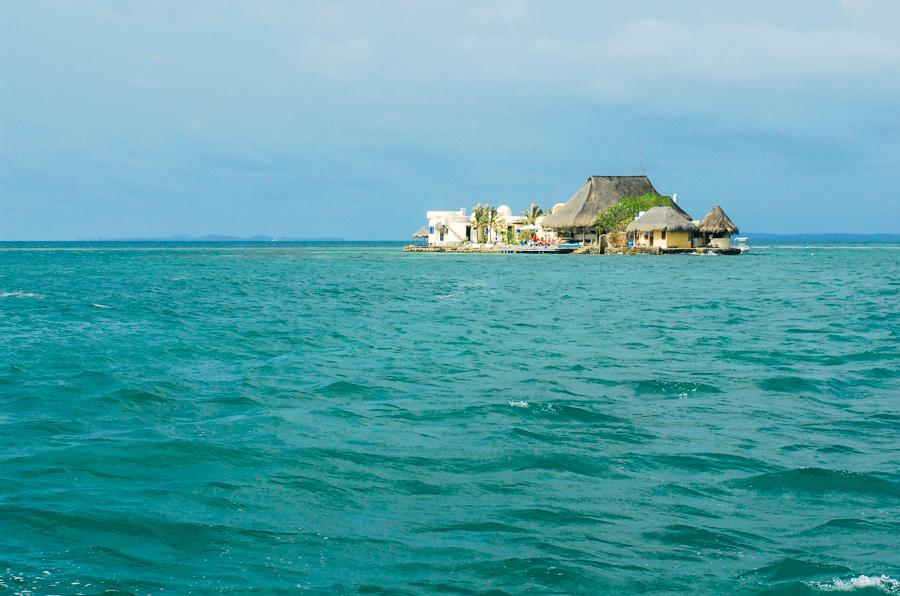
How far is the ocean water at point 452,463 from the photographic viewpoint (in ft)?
16.5

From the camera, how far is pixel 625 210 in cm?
7444

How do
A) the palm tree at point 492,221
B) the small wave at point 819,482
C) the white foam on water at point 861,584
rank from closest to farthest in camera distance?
the white foam on water at point 861,584 → the small wave at point 819,482 → the palm tree at point 492,221

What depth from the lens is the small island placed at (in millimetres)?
69688

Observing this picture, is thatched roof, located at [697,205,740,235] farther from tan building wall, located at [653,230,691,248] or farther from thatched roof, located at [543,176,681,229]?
thatched roof, located at [543,176,681,229]

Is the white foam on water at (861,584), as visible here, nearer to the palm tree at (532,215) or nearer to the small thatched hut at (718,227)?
the small thatched hut at (718,227)

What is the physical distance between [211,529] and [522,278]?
111ft

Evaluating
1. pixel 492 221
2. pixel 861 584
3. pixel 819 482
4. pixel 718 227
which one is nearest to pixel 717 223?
pixel 718 227

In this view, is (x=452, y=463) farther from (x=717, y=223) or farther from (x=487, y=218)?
(x=487, y=218)

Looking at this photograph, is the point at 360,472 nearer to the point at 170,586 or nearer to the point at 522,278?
the point at 170,586

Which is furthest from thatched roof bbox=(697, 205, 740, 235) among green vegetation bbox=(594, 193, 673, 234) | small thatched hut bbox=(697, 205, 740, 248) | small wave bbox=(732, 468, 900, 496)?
small wave bbox=(732, 468, 900, 496)

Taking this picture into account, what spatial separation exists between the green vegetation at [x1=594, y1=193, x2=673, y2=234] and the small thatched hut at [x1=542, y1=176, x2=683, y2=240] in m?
2.53

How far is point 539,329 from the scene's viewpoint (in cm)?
1798

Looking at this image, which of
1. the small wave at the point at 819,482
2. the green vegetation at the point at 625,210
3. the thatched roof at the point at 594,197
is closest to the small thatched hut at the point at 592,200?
the thatched roof at the point at 594,197

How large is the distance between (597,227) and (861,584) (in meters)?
74.1
